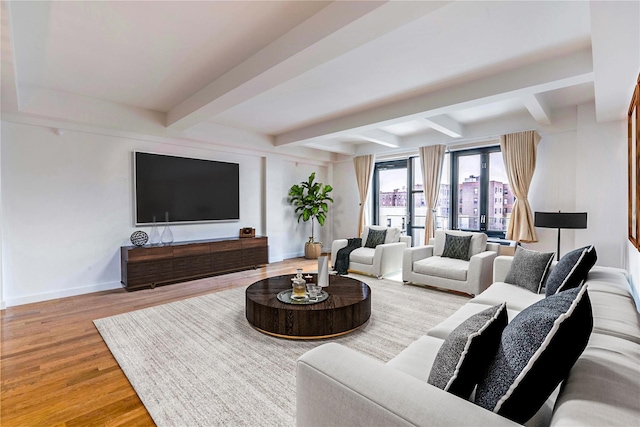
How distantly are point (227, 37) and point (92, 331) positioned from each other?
310cm

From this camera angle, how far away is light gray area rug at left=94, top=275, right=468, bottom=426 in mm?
1864

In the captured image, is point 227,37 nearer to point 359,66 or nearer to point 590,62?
point 359,66

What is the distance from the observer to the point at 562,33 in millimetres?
2502

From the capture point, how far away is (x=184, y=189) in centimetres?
525

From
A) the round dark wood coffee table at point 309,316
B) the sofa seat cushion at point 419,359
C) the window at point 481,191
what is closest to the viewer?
the sofa seat cushion at point 419,359

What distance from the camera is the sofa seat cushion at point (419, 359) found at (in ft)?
4.76

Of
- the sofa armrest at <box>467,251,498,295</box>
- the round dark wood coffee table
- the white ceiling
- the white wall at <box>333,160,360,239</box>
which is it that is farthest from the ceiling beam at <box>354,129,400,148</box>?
the round dark wood coffee table

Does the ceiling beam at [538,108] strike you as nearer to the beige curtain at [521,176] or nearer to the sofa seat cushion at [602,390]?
the beige curtain at [521,176]

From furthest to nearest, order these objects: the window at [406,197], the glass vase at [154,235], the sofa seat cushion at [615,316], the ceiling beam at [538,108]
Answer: the window at [406,197]
the glass vase at [154,235]
the ceiling beam at [538,108]
the sofa seat cushion at [615,316]

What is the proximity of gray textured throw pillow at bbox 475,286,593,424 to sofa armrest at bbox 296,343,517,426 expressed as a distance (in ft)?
0.33

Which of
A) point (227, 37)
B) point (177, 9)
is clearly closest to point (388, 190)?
point (227, 37)

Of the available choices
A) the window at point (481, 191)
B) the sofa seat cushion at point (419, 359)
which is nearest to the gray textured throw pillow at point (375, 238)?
the window at point (481, 191)

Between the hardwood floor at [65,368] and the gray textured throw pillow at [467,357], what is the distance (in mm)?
1737

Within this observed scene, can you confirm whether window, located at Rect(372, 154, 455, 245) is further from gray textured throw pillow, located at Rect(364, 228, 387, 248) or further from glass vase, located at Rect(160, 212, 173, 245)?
glass vase, located at Rect(160, 212, 173, 245)
